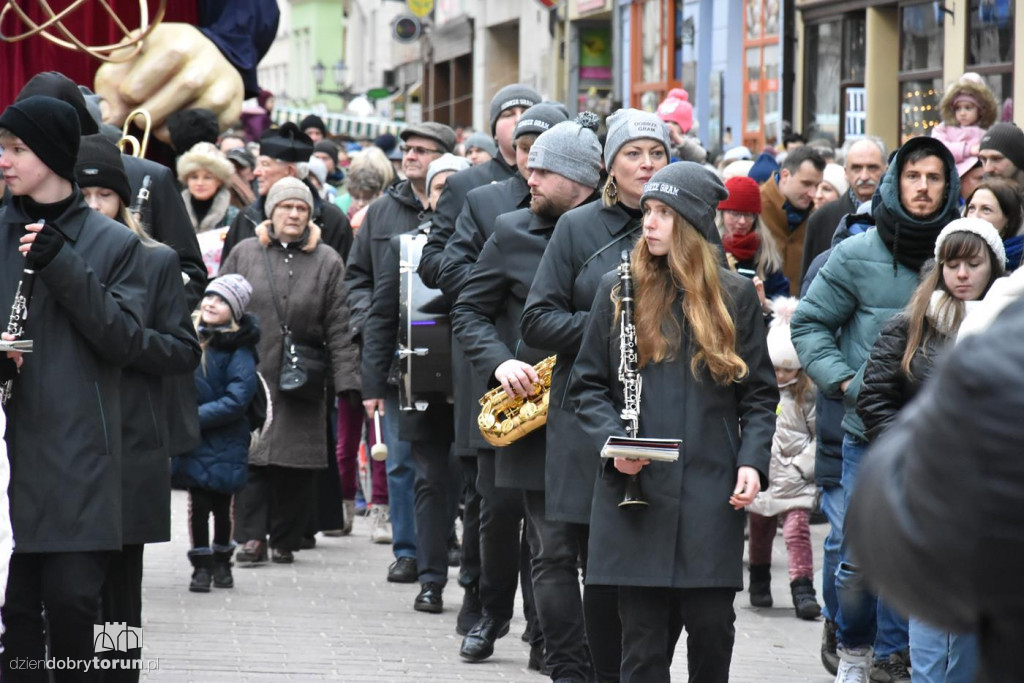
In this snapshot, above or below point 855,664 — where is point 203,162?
above

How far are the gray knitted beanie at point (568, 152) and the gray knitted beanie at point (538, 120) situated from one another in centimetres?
74

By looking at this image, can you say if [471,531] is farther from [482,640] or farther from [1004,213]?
[1004,213]

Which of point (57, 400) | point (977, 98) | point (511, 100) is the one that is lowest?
point (57, 400)

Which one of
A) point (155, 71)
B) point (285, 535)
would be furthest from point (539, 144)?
point (155, 71)

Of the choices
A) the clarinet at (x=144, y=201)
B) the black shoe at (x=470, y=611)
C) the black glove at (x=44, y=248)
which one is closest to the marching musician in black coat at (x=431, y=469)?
the black shoe at (x=470, y=611)

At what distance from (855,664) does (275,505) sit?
165 inches

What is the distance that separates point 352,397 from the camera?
11.0m

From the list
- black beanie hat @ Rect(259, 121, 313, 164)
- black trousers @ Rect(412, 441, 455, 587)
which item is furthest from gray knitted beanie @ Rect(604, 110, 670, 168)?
black beanie hat @ Rect(259, 121, 313, 164)

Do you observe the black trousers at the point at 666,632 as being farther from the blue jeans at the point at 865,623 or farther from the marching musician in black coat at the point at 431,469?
the marching musician in black coat at the point at 431,469

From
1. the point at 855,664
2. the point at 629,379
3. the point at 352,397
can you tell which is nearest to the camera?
the point at 629,379

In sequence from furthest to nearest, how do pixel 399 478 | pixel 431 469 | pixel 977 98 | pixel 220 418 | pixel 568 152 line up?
pixel 977 98 → pixel 399 478 → pixel 220 418 → pixel 431 469 → pixel 568 152

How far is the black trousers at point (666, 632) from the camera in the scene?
5395mm

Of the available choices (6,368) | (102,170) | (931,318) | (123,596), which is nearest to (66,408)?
(6,368)

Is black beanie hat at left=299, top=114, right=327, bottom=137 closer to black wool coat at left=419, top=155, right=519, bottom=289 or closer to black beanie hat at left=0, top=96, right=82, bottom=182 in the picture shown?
black wool coat at left=419, top=155, right=519, bottom=289
